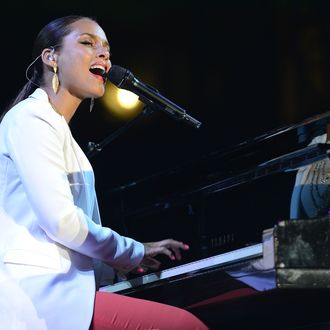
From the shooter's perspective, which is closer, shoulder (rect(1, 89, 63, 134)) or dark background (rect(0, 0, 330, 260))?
shoulder (rect(1, 89, 63, 134))

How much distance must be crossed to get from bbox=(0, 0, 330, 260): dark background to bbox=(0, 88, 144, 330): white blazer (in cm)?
88

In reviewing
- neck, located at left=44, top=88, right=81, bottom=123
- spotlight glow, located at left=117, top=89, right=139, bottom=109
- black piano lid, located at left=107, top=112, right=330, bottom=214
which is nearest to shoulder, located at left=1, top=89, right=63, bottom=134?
neck, located at left=44, top=88, right=81, bottom=123

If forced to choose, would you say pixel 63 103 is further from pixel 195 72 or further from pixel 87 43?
pixel 195 72

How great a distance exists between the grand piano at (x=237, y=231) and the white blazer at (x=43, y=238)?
26 centimetres

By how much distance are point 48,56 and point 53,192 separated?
Result: 73cm

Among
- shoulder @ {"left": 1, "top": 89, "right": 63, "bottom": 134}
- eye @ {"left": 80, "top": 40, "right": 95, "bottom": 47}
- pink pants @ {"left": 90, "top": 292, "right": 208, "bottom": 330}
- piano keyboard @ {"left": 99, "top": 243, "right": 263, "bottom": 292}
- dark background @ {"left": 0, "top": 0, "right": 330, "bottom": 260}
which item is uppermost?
dark background @ {"left": 0, "top": 0, "right": 330, "bottom": 260}

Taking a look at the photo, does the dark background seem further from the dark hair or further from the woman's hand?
the dark hair

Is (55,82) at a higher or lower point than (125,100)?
lower

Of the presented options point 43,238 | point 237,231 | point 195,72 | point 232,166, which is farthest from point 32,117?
point 195,72

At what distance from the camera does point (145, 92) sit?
8.39 ft

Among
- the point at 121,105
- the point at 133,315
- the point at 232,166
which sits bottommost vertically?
the point at 133,315

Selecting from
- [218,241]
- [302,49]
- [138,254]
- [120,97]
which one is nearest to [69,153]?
[138,254]

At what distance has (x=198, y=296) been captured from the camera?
2.11m

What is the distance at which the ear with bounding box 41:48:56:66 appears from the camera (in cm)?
240
